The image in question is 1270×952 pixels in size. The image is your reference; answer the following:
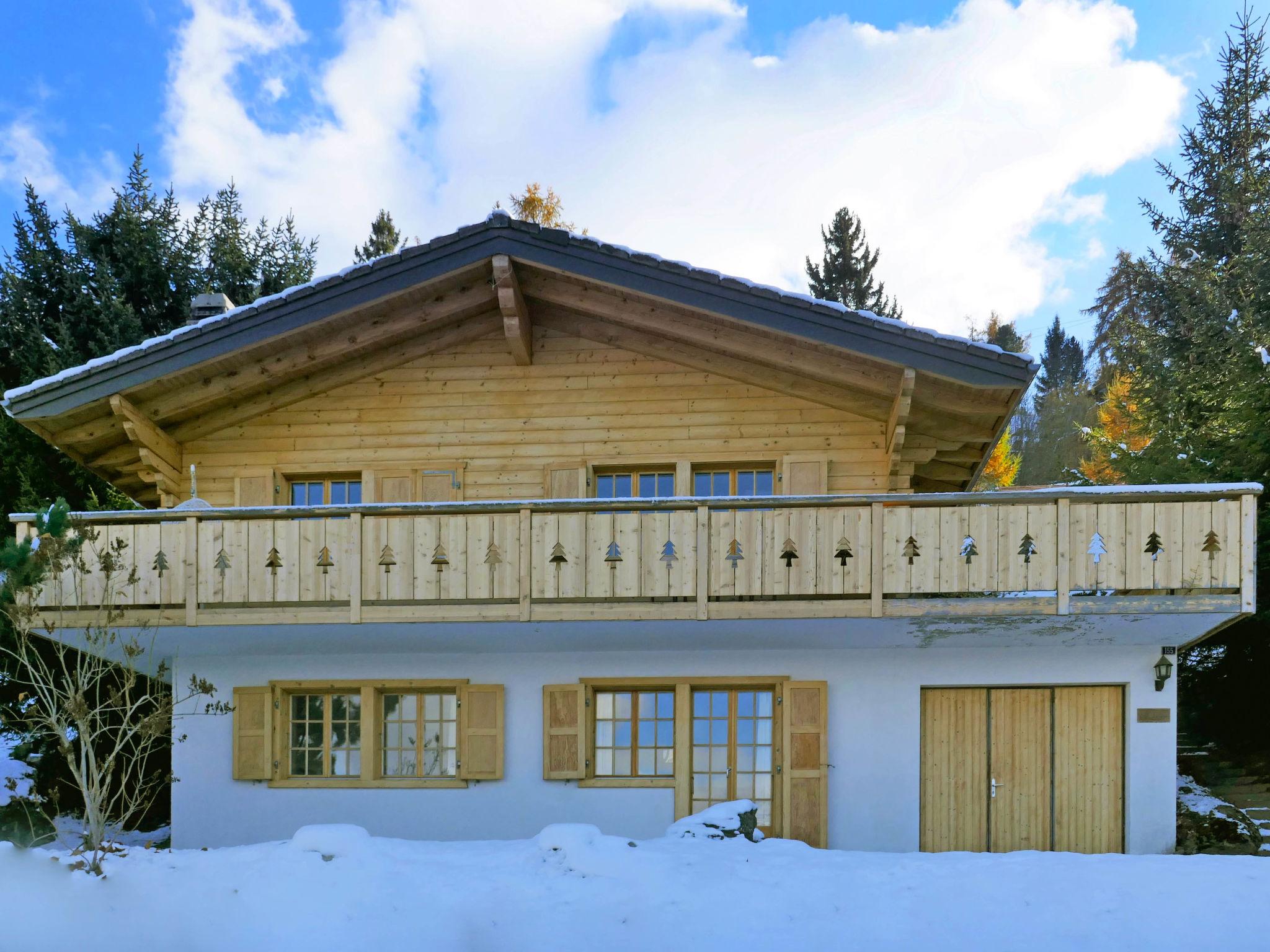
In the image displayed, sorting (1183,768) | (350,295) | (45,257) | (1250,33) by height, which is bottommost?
(1183,768)

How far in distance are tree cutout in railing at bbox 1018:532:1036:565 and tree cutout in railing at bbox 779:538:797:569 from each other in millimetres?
2030

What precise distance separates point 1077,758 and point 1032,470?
1052 inches

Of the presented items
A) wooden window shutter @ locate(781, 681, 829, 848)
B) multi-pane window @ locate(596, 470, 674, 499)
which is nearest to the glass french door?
wooden window shutter @ locate(781, 681, 829, 848)

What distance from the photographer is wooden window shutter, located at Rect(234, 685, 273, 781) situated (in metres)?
9.36

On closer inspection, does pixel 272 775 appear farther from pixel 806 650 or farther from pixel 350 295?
pixel 806 650

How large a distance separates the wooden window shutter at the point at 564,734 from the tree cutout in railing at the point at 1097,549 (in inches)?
201

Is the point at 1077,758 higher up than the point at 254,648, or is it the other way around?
the point at 254,648

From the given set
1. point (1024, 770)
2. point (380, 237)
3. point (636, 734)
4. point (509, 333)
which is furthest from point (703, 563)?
point (380, 237)

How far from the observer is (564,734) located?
919 cm

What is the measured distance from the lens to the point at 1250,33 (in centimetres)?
2005

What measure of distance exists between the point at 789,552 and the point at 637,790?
10.3 feet

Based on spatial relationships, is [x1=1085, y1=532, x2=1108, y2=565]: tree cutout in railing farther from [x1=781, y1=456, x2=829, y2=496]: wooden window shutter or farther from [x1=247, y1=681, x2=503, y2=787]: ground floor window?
[x1=247, y1=681, x2=503, y2=787]: ground floor window

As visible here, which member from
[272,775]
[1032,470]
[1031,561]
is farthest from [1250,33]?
[272,775]

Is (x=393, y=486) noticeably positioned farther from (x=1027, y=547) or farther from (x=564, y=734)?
(x=1027, y=547)
